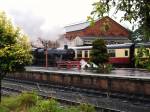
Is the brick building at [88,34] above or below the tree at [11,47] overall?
above

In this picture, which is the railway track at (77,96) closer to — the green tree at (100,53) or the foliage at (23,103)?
the foliage at (23,103)

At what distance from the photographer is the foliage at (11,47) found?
1825 cm

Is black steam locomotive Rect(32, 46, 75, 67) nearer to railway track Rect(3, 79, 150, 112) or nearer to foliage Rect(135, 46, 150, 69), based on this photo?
railway track Rect(3, 79, 150, 112)

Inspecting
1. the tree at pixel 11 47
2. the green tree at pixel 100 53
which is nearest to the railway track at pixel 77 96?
the tree at pixel 11 47

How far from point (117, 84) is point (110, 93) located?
2.64 feet

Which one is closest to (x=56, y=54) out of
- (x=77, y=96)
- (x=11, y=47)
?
(x=77, y=96)

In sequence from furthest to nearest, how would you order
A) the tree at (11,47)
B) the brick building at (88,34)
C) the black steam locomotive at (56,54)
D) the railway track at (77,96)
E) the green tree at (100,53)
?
the brick building at (88,34) < the black steam locomotive at (56,54) < the green tree at (100,53) < the railway track at (77,96) < the tree at (11,47)

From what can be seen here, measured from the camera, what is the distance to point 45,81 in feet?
127

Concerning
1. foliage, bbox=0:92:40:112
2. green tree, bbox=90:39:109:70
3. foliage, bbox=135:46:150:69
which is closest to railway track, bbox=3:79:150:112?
foliage, bbox=0:92:40:112

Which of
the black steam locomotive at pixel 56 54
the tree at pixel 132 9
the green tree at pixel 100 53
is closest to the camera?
the tree at pixel 132 9

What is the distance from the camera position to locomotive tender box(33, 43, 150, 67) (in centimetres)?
4369

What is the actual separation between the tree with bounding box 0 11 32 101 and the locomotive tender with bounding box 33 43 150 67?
25.6 m

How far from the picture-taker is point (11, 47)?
18359mm

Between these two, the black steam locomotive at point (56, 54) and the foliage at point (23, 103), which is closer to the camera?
the foliage at point (23, 103)
